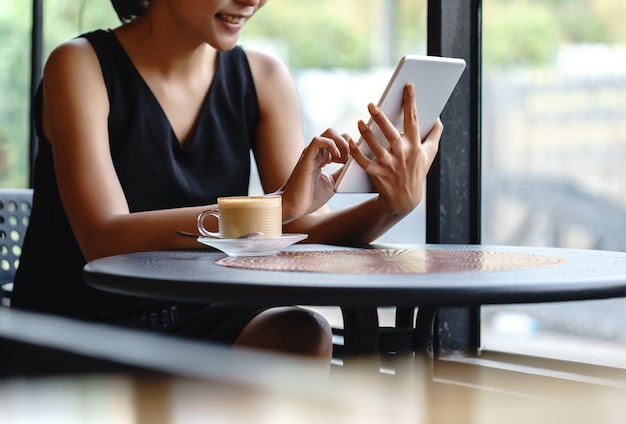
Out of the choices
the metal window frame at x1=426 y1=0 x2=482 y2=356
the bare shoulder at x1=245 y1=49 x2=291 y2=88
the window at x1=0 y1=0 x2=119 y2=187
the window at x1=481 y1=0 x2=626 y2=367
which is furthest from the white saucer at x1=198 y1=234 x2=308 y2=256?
the window at x1=0 y1=0 x2=119 y2=187

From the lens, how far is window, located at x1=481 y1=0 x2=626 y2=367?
225 cm

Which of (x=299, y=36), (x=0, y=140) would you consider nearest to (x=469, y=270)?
(x=0, y=140)

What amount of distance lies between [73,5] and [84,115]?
242 cm

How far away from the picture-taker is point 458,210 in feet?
7.27

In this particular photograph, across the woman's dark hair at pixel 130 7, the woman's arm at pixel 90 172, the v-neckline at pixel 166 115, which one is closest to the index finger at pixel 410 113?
the woman's arm at pixel 90 172

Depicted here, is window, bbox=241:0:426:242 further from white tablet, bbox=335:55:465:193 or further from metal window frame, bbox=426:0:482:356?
white tablet, bbox=335:55:465:193

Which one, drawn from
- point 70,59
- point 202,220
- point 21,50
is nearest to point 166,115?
point 70,59

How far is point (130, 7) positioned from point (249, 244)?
885 mm

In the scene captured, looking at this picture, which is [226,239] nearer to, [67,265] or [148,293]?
[148,293]

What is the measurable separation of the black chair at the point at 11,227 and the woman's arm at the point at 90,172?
1.31 feet

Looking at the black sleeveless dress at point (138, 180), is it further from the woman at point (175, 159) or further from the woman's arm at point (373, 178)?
the woman's arm at point (373, 178)

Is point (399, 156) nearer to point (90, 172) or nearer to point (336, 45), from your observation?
point (90, 172)

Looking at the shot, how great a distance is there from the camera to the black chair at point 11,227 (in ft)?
6.19

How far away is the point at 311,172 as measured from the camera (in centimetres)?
133
